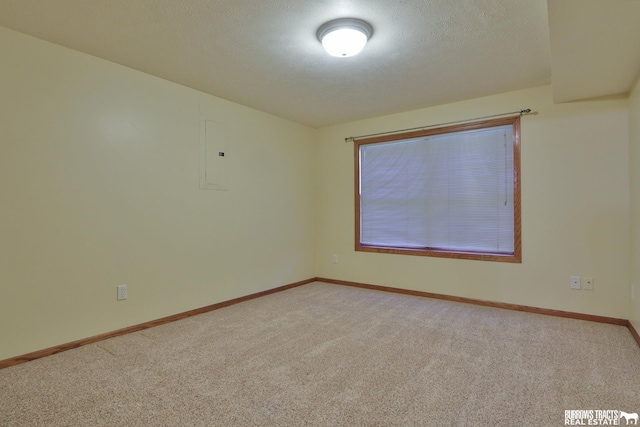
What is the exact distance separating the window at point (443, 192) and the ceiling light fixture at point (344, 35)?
1.98 m

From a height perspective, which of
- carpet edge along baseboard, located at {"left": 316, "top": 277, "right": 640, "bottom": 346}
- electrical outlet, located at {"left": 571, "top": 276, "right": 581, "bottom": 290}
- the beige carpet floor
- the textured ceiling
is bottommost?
the beige carpet floor

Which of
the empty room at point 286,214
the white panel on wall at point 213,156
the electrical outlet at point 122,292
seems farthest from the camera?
the white panel on wall at point 213,156

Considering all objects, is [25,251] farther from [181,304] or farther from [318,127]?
[318,127]

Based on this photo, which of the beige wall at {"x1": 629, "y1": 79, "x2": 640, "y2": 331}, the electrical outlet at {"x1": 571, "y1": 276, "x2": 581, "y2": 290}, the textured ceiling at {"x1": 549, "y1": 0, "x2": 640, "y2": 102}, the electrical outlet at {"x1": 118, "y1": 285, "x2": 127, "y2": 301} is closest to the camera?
the textured ceiling at {"x1": 549, "y1": 0, "x2": 640, "y2": 102}

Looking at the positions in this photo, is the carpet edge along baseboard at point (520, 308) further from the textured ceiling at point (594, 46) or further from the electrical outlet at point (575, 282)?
the textured ceiling at point (594, 46)

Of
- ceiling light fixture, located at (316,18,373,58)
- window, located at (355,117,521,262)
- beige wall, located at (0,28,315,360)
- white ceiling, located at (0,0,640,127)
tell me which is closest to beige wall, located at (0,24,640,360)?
beige wall, located at (0,28,315,360)

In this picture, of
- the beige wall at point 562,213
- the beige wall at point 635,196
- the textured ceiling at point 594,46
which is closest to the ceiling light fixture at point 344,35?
the textured ceiling at point 594,46

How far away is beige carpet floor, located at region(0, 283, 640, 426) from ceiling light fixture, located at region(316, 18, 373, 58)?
85.1 inches

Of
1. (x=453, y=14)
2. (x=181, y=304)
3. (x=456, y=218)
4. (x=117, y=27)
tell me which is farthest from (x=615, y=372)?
(x=117, y=27)

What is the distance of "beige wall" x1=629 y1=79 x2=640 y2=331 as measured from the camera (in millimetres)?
2484

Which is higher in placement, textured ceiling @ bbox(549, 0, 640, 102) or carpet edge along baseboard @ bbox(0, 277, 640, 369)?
textured ceiling @ bbox(549, 0, 640, 102)

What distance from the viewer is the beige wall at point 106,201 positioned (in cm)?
224

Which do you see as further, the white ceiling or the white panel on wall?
the white panel on wall

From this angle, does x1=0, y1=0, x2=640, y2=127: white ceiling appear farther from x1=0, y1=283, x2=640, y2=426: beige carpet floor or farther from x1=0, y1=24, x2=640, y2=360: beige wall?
x1=0, y1=283, x2=640, y2=426: beige carpet floor
